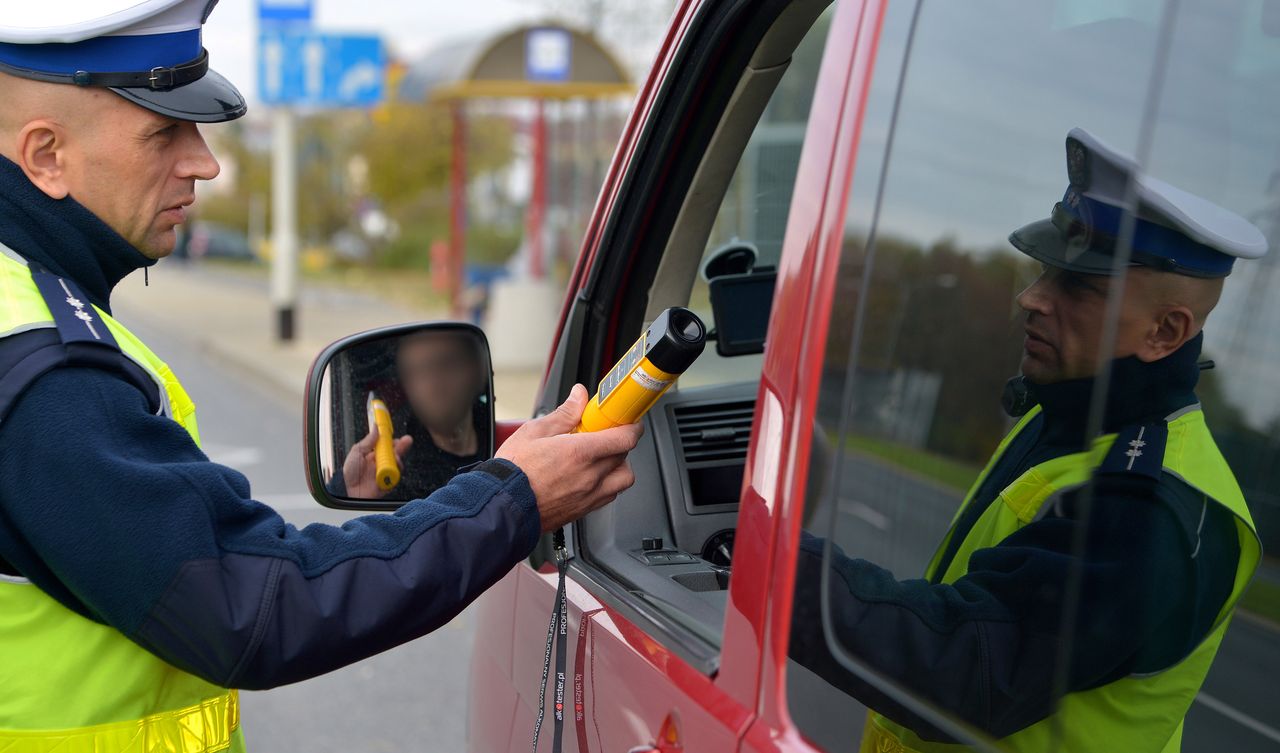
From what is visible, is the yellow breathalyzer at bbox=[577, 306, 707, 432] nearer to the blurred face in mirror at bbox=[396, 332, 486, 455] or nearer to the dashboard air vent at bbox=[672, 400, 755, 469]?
the blurred face in mirror at bbox=[396, 332, 486, 455]

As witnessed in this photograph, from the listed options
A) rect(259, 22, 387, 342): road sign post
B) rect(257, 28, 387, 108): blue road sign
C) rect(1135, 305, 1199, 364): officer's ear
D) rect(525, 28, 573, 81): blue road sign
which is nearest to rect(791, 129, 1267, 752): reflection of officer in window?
rect(1135, 305, 1199, 364): officer's ear

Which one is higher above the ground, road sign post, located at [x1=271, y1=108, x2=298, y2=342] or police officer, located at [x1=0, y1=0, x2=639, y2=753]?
police officer, located at [x1=0, y1=0, x2=639, y2=753]

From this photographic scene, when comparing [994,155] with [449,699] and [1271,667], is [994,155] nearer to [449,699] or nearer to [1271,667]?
[1271,667]

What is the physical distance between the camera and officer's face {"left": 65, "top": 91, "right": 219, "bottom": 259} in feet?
4.81

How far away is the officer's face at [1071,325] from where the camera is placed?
115 cm

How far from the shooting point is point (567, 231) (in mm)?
16391

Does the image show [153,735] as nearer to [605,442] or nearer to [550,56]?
[605,442]

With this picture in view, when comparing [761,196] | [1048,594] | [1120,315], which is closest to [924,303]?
[1120,315]

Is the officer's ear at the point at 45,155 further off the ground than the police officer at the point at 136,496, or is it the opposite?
the officer's ear at the point at 45,155

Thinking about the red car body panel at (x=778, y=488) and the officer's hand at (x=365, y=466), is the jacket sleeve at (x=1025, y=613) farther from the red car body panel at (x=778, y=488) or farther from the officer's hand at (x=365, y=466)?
the officer's hand at (x=365, y=466)

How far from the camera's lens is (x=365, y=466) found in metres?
1.91

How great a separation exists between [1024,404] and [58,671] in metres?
1.05

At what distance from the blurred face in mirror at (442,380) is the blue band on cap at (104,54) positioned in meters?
0.55

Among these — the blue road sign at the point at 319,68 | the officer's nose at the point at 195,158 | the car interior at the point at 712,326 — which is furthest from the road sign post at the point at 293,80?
the officer's nose at the point at 195,158
